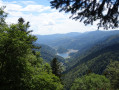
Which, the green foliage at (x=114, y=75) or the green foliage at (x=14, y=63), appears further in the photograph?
the green foliage at (x=114, y=75)

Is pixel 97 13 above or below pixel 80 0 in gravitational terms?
below

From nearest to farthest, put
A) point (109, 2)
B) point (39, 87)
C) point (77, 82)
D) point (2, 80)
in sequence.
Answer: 1. point (109, 2)
2. point (2, 80)
3. point (39, 87)
4. point (77, 82)

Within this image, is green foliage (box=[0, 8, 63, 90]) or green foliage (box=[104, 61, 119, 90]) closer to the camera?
green foliage (box=[0, 8, 63, 90])

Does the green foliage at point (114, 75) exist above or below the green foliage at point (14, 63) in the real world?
below

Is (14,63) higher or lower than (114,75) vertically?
higher

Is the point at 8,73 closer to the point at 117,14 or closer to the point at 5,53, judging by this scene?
the point at 5,53

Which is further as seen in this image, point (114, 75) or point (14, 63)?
point (114, 75)

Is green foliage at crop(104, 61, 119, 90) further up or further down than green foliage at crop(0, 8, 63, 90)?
further down

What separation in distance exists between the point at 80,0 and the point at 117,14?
2097 mm

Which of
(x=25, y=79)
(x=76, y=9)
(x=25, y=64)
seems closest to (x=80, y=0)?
(x=76, y=9)

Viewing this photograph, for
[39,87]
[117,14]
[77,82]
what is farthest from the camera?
[77,82]

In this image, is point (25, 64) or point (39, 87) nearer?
point (25, 64)

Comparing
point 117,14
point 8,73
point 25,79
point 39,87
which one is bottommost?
point 39,87

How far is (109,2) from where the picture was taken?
5.70 metres
